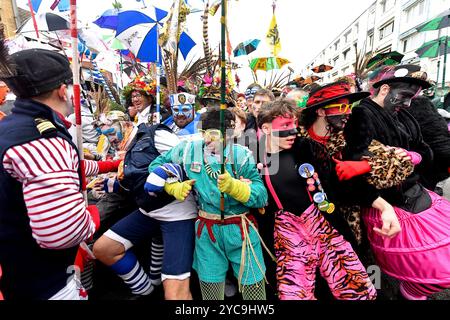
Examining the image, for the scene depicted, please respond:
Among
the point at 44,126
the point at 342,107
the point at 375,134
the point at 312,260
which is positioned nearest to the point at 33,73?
the point at 44,126

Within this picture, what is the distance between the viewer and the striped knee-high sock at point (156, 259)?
2791 millimetres

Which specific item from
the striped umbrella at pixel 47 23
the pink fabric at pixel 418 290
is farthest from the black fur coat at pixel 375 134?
the striped umbrella at pixel 47 23

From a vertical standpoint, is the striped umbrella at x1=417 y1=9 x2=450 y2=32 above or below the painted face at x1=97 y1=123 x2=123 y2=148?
above

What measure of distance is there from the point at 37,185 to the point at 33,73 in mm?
603

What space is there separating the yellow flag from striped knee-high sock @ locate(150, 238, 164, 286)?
642 centimetres

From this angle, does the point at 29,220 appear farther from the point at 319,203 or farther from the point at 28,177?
the point at 319,203

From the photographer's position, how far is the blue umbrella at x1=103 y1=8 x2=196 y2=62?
514cm

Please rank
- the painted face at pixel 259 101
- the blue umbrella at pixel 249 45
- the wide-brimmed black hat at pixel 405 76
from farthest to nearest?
the blue umbrella at pixel 249 45 < the painted face at pixel 259 101 < the wide-brimmed black hat at pixel 405 76

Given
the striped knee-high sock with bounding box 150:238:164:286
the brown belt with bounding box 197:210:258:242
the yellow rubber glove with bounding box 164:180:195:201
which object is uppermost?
the yellow rubber glove with bounding box 164:180:195:201

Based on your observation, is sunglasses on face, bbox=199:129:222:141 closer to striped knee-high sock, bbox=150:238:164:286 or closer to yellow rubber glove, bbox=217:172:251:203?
yellow rubber glove, bbox=217:172:251:203

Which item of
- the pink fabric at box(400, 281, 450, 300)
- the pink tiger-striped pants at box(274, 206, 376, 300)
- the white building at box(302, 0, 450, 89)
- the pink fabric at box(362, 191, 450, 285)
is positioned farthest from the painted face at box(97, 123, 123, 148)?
the white building at box(302, 0, 450, 89)

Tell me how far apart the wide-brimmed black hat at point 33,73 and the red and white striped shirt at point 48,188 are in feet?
1.05

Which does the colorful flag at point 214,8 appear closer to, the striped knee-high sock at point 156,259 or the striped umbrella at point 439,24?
the striped knee-high sock at point 156,259
